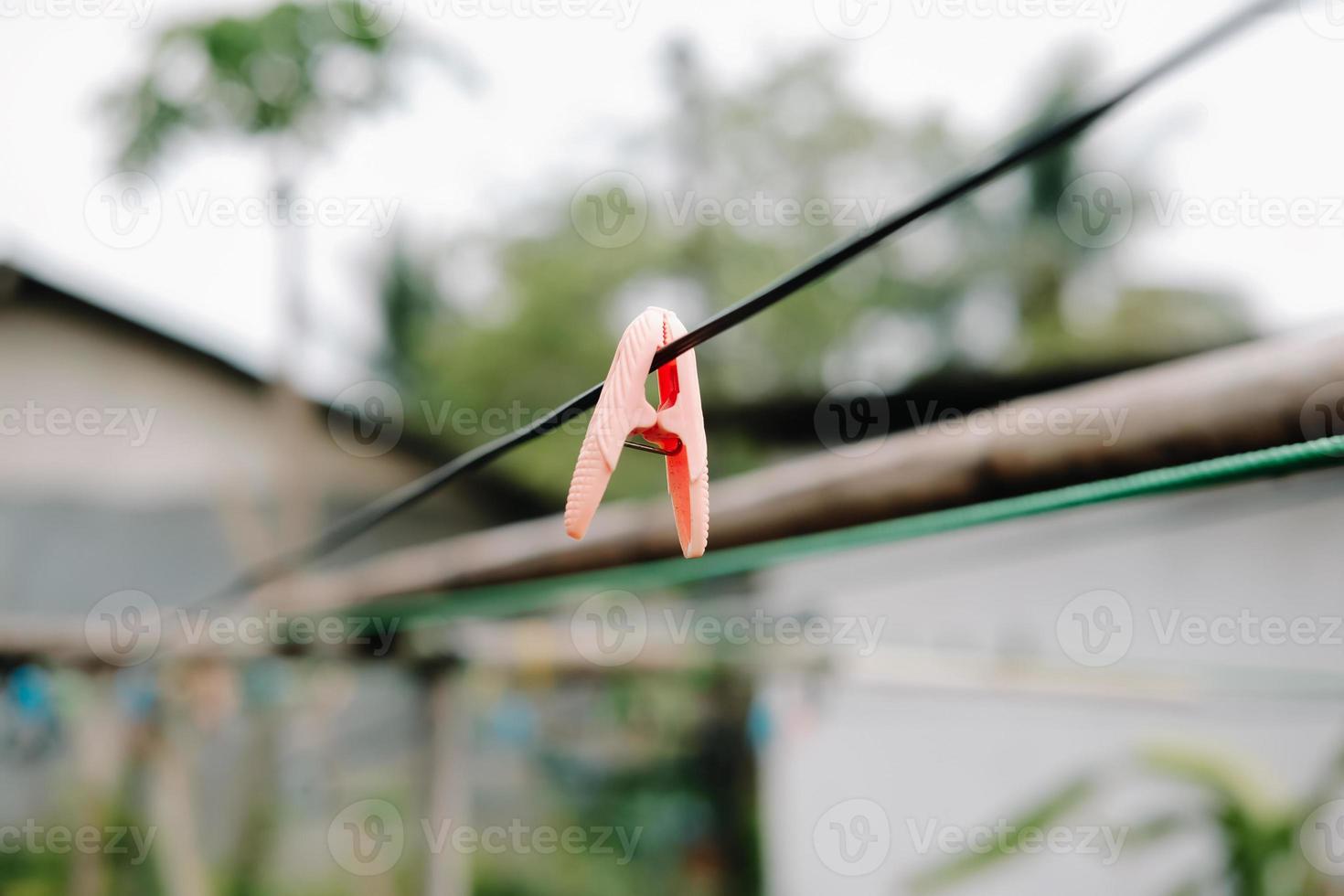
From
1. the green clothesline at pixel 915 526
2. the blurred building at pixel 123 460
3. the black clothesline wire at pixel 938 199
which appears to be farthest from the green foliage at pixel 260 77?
the black clothesline wire at pixel 938 199

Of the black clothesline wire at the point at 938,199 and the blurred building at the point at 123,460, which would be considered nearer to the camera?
the black clothesline wire at the point at 938,199

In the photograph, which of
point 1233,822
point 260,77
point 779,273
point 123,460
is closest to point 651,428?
point 1233,822

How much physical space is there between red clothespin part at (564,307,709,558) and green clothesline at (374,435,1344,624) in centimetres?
46

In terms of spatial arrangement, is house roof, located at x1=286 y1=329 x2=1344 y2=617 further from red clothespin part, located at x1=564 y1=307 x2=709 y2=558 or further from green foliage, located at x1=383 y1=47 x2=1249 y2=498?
green foliage, located at x1=383 y1=47 x2=1249 y2=498

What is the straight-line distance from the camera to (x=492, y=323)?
5.55 meters

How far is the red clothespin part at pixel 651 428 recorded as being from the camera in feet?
1.86

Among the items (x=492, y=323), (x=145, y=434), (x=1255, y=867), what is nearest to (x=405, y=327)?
(x=492, y=323)

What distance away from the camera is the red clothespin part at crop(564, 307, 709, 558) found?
0.57m

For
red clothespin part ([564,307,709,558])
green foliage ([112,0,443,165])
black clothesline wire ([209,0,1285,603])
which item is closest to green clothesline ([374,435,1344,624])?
black clothesline wire ([209,0,1285,603])

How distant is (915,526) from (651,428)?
0.60 metres

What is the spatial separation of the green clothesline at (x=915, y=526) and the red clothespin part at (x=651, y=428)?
46 cm

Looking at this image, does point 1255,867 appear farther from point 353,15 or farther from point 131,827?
point 131,827

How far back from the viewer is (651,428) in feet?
2.04

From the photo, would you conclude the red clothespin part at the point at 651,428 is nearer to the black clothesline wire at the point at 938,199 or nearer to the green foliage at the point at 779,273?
the black clothesline wire at the point at 938,199
